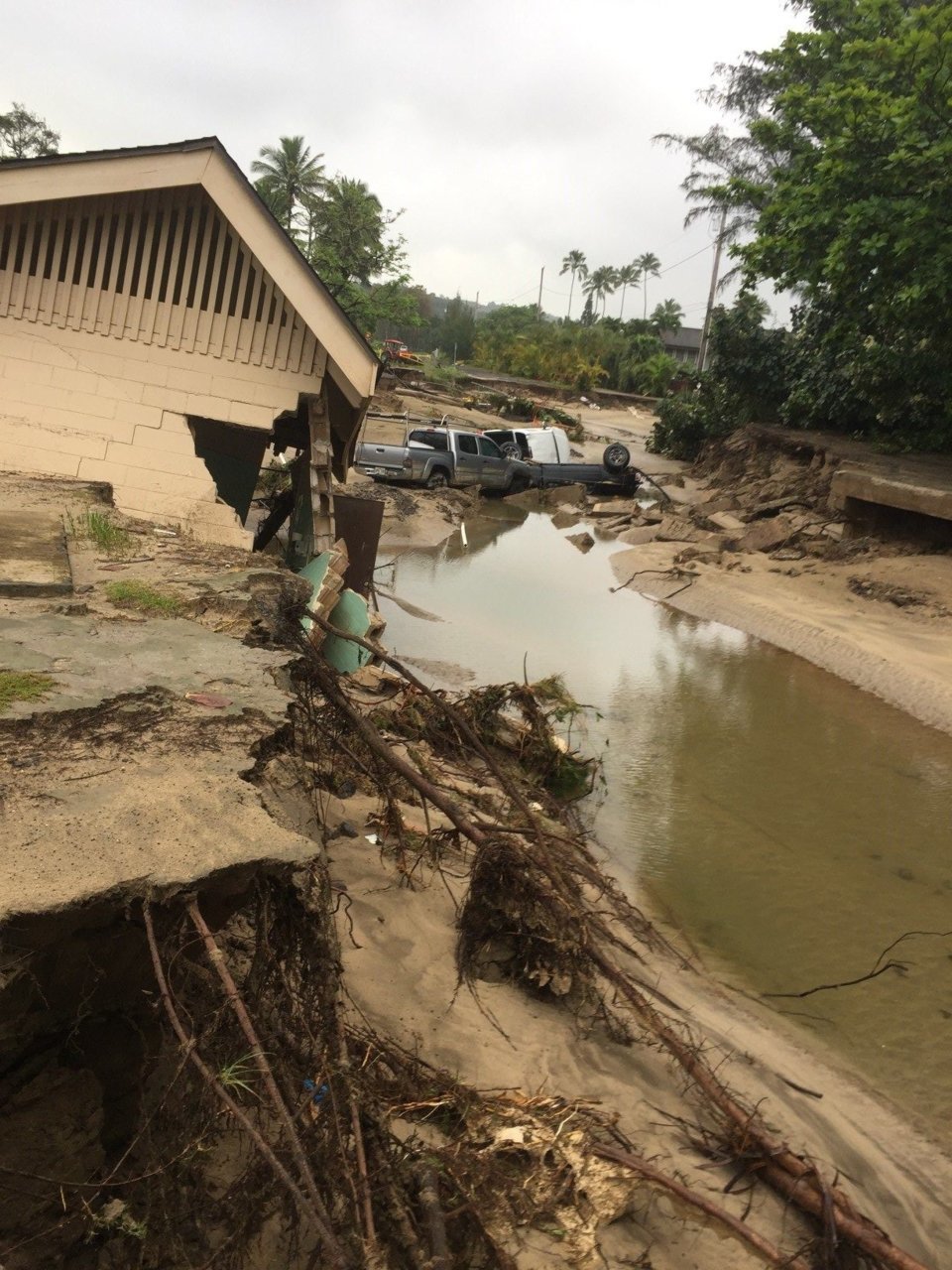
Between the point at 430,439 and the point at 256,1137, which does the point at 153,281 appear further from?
the point at 430,439

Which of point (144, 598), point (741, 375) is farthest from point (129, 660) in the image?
point (741, 375)

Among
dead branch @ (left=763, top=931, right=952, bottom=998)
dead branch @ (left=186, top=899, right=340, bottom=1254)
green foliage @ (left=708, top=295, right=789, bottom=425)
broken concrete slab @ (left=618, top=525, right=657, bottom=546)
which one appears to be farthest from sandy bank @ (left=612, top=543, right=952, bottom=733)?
green foliage @ (left=708, top=295, right=789, bottom=425)

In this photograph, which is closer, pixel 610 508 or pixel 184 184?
pixel 184 184

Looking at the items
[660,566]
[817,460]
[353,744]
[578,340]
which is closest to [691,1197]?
[353,744]

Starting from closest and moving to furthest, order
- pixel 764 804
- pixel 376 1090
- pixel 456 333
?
1. pixel 376 1090
2. pixel 764 804
3. pixel 456 333

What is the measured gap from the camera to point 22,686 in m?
3.40

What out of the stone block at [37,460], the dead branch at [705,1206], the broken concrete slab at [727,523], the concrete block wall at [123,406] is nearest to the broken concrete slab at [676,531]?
the broken concrete slab at [727,523]

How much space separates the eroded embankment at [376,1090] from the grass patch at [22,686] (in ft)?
1.04

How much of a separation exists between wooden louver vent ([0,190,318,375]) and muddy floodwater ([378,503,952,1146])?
429 centimetres

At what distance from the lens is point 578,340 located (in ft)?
205

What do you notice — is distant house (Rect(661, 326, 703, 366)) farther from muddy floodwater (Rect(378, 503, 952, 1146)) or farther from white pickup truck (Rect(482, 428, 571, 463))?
muddy floodwater (Rect(378, 503, 952, 1146))

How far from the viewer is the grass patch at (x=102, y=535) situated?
18.1ft

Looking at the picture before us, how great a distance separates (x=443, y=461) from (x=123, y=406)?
1917 centimetres

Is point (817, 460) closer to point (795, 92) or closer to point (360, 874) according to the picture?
point (795, 92)
